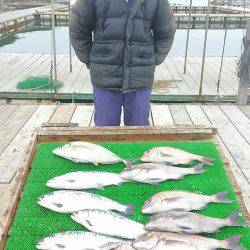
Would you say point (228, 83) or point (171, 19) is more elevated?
point (171, 19)

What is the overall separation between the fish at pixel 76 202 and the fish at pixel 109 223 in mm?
82

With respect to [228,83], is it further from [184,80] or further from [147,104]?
[147,104]

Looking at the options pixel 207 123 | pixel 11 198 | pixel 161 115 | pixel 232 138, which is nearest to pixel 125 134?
pixel 11 198

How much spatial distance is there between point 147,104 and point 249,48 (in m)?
2.90

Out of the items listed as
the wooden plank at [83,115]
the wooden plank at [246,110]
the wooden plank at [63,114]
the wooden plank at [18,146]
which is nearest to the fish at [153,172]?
the wooden plank at [18,146]

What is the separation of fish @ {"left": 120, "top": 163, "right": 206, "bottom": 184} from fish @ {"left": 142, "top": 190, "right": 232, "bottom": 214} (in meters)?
0.19

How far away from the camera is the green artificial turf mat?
2.12m

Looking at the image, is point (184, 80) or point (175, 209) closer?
point (175, 209)

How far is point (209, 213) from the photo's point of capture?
2248 millimetres

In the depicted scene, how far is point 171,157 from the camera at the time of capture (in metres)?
2.74

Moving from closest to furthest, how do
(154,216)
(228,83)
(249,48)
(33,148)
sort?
1. (154,216)
2. (33,148)
3. (249,48)
4. (228,83)

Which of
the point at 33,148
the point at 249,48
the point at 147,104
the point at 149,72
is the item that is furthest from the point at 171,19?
the point at 249,48

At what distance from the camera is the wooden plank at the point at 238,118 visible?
5.16 m

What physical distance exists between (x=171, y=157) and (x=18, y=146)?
2.56 m
